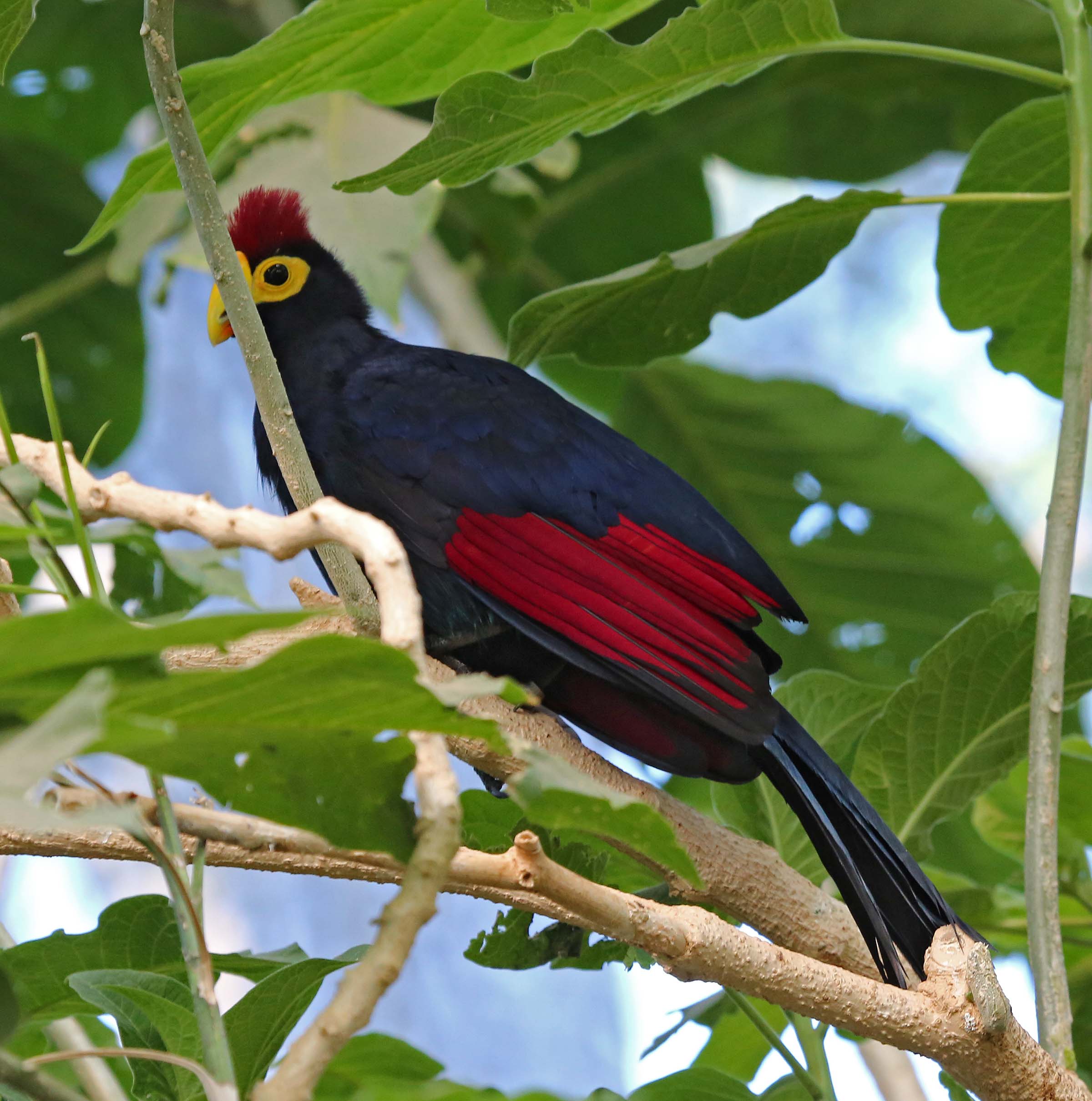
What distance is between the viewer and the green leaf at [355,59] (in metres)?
1.20

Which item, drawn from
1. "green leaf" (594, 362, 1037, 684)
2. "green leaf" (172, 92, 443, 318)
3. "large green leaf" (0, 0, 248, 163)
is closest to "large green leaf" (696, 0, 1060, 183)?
"green leaf" (594, 362, 1037, 684)

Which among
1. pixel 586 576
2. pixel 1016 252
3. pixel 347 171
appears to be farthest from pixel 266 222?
pixel 1016 252

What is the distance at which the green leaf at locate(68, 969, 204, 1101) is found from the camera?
88 cm

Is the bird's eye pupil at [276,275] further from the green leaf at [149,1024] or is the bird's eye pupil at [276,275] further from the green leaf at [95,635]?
the green leaf at [95,635]

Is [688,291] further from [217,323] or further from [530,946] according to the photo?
[530,946]

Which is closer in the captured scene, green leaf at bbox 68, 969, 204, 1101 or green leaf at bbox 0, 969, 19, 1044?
green leaf at bbox 0, 969, 19, 1044

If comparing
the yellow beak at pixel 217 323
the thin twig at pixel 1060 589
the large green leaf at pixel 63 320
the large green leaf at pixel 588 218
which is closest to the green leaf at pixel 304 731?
the thin twig at pixel 1060 589

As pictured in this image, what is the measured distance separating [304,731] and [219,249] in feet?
1.39

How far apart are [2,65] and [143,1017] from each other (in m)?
0.75

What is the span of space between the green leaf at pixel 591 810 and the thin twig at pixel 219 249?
0.36 meters

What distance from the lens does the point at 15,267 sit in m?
2.47

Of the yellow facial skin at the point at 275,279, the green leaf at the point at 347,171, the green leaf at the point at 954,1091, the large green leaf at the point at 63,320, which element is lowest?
the green leaf at the point at 954,1091

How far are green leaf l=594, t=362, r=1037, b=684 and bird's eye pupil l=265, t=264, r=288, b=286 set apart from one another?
3.02ft

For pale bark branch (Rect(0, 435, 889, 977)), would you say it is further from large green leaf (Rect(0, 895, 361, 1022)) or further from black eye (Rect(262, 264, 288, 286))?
black eye (Rect(262, 264, 288, 286))
